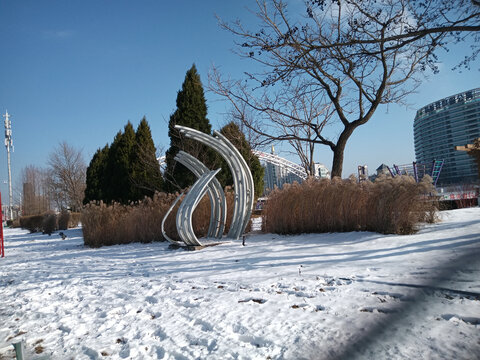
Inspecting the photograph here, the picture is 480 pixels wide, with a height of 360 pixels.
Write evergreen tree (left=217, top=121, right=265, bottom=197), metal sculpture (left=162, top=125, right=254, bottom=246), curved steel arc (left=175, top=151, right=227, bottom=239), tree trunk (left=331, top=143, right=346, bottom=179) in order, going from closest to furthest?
metal sculpture (left=162, top=125, right=254, bottom=246) → curved steel arc (left=175, top=151, right=227, bottom=239) → tree trunk (left=331, top=143, right=346, bottom=179) → evergreen tree (left=217, top=121, right=265, bottom=197)

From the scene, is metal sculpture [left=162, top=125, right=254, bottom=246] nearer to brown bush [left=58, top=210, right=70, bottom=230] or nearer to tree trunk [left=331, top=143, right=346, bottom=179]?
tree trunk [left=331, top=143, right=346, bottom=179]

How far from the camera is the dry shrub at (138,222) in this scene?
10.6 meters

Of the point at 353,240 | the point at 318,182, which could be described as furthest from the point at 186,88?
the point at 353,240

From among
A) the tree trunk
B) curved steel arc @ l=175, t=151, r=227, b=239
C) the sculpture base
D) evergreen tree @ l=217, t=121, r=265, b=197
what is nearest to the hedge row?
evergreen tree @ l=217, t=121, r=265, b=197

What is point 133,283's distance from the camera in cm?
515

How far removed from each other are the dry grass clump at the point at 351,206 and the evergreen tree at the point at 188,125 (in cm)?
625

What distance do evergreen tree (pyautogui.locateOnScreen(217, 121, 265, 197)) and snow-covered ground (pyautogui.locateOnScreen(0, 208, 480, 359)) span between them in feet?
24.6

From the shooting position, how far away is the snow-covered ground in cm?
83

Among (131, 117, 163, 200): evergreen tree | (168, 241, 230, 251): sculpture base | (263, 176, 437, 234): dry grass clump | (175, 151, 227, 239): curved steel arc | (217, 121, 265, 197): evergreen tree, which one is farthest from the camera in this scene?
(131, 117, 163, 200): evergreen tree

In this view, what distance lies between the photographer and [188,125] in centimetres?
1608

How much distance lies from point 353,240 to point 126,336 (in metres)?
5.44

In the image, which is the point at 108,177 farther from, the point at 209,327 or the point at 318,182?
the point at 209,327

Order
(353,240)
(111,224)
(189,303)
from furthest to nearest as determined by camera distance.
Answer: (111,224), (353,240), (189,303)

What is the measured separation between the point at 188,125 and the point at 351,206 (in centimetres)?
961
